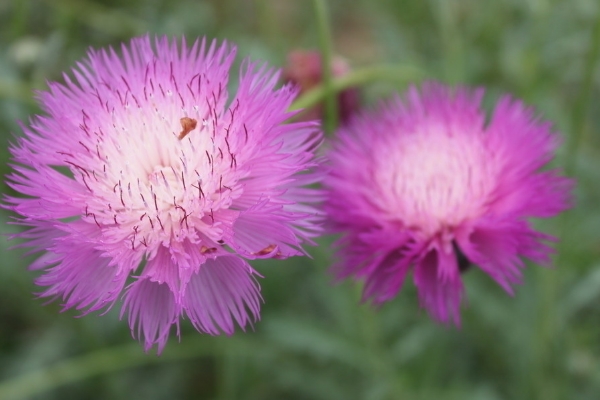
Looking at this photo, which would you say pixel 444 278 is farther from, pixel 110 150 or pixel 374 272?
pixel 110 150

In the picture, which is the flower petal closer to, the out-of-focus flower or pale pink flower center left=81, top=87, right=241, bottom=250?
pale pink flower center left=81, top=87, right=241, bottom=250

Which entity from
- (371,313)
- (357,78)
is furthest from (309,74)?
(371,313)

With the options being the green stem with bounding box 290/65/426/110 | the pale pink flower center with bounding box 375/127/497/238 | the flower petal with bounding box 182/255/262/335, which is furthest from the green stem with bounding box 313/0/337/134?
the flower petal with bounding box 182/255/262/335

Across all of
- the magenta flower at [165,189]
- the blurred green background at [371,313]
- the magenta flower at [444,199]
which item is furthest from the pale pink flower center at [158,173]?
the blurred green background at [371,313]

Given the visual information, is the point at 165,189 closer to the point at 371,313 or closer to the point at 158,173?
the point at 158,173

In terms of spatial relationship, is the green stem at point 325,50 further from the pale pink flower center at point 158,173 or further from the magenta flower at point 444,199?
the pale pink flower center at point 158,173
